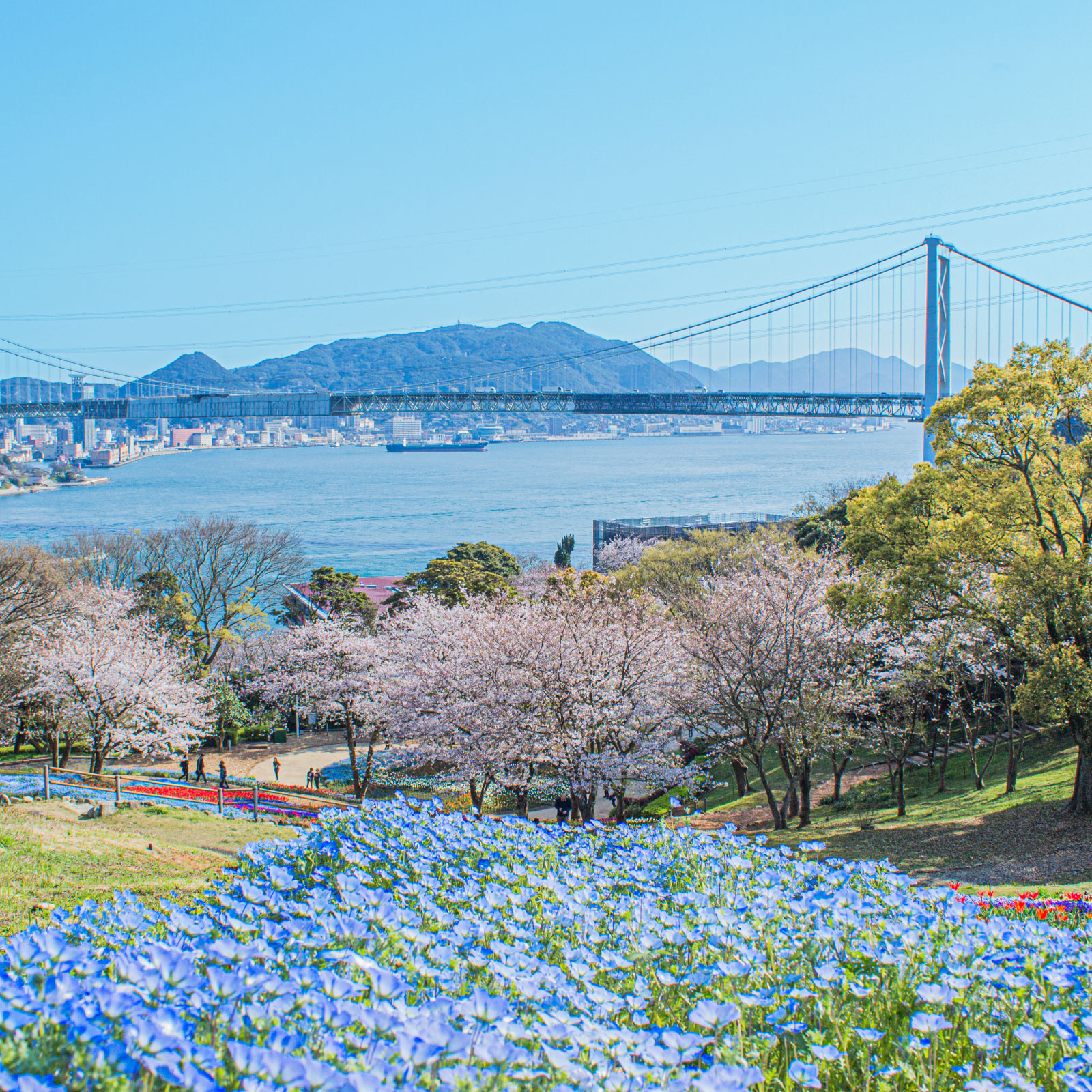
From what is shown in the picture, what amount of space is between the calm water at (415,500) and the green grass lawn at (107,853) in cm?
4910

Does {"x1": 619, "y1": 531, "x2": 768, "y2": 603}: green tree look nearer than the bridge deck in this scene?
Yes

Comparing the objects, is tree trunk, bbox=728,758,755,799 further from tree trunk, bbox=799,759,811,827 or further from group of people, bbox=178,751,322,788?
group of people, bbox=178,751,322,788

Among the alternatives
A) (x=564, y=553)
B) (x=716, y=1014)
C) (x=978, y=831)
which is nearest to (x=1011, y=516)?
(x=978, y=831)

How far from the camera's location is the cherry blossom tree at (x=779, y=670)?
1534 centimetres


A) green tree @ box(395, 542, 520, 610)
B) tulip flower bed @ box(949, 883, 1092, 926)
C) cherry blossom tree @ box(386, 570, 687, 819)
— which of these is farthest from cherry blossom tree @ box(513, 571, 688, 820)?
tulip flower bed @ box(949, 883, 1092, 926)

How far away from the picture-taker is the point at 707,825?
1550cm

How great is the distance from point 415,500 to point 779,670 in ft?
336

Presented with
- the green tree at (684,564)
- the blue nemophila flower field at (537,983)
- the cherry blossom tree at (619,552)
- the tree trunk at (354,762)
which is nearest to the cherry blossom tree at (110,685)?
the tree trunk at (354,762)

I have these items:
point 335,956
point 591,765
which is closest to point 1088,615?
point 591,765

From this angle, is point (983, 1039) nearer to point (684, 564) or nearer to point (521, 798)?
point (521, 798)

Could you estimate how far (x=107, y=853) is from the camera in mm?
9805

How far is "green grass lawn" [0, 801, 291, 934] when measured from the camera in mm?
7004

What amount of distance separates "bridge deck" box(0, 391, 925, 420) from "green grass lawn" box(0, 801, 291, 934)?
47.0m

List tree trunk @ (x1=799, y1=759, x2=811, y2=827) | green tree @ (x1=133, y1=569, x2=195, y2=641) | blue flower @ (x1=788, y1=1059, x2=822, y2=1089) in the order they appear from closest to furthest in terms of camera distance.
→ blue flower @ (x1=788, y1=1059, x2=822, y2=1089) < tree trunk @ (x1=799, y1=759, x2=811, y2=827) < green tree @ (x1=133, y1=569, x2=195, y2=641)
